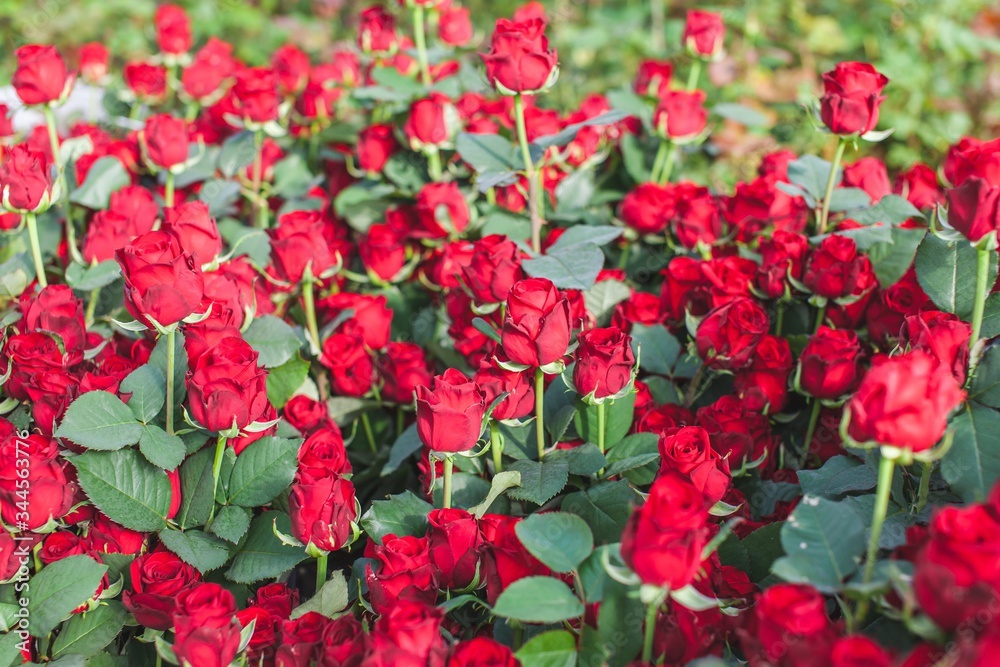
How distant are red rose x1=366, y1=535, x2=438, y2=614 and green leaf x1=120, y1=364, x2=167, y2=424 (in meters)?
0.41

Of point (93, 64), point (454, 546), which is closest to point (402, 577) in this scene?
A: point (454, 546)

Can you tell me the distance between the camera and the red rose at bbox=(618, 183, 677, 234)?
5.76 ft

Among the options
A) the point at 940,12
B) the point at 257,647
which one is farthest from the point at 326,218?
the point at 940,12

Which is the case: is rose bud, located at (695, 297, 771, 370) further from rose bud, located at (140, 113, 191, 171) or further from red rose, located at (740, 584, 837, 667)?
rose bud, located at (140, 113, 191, 171)

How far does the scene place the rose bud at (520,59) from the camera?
1.39m

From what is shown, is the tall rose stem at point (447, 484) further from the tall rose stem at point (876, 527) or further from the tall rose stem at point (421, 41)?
the tall rose stem at point (421, 41)

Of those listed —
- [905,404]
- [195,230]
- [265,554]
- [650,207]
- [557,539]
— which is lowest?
[265,554]

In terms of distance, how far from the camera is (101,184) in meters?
1.80

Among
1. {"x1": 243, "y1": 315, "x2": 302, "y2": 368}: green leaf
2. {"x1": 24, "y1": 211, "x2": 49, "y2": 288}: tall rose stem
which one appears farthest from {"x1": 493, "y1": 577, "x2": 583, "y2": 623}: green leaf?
{"x1": 24, "y1": 211, "x2": 49, "y2": 288}: tall rose stem

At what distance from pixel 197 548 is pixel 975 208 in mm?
1047

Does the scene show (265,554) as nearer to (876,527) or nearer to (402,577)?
(402,577)

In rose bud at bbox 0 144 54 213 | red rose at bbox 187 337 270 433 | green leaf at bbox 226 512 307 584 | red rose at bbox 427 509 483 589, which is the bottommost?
green leaf at bbox 226 512 307 584

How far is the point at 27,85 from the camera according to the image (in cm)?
160

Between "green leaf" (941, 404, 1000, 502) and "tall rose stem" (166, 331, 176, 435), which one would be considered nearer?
"green leaf" (941, 404, 1000, 502)
